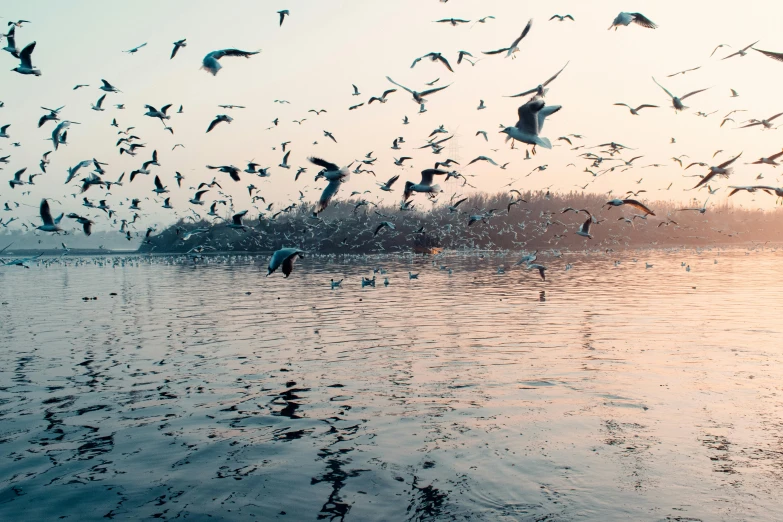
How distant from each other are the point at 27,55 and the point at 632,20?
13.2 meters

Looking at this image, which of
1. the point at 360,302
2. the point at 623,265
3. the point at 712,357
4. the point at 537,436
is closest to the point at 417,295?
the point at 360,302

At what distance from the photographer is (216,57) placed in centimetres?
1416

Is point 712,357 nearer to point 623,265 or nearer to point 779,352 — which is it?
point 779,352

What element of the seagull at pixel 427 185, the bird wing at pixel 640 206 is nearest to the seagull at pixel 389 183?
the seagull at pixel 427 185

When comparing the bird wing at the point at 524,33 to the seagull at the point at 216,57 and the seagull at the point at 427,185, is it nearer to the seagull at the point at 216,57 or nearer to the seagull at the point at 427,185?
the seagull at the point at 427,185

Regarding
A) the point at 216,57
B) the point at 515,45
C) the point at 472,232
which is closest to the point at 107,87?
the point at 216,57

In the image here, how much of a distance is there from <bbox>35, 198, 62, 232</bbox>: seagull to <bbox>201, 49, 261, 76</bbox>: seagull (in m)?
6.59

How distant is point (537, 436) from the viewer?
895 cm

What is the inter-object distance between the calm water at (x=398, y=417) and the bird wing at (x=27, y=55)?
22.1 feet

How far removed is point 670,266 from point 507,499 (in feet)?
143

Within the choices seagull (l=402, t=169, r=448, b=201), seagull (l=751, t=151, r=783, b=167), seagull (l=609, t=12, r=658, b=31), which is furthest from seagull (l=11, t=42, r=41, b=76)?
seagull (l=751, t=151, r=783, b=167)

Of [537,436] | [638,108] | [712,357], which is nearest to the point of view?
[537,436]

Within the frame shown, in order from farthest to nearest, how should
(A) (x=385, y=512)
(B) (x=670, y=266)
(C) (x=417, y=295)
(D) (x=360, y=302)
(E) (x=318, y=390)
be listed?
(B) (x=670, y=266)
(C) (x=417, y=295)
(D) (x=360, y=302)
(E) (x=318, y=390)
(A) (x=385, y=512)

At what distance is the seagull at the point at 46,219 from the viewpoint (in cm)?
1743
